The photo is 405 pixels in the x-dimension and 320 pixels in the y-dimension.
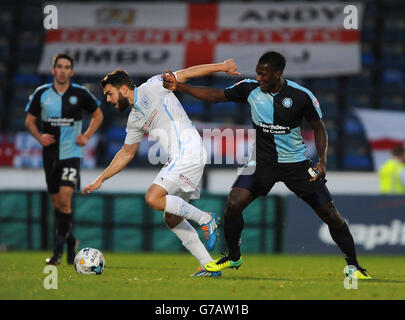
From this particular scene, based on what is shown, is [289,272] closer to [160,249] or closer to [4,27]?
[160,249]

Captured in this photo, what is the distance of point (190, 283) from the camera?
21.8 ft

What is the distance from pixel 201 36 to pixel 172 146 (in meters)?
10.7

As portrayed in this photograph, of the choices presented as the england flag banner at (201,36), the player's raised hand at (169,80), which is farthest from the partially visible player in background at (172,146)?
the england flag banner at (201,36)

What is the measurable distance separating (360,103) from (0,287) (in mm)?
12862

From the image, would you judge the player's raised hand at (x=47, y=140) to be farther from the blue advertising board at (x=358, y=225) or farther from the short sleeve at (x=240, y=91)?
the blue advertising board at (x=358, y=225)

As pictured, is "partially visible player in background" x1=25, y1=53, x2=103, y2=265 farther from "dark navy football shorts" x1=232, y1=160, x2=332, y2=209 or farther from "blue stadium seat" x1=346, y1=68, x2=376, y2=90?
"blue stadium seat" x1=346, y1=68, x2=376, y2=90

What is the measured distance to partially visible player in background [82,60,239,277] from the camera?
23.1ft

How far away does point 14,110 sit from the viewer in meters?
17.5

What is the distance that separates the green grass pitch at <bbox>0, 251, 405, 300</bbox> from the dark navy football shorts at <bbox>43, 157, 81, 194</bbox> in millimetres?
930

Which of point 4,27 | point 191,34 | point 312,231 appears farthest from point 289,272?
point 4,27

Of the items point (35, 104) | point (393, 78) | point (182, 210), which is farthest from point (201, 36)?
point (182, 210)

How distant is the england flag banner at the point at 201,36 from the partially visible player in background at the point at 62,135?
7.72 m

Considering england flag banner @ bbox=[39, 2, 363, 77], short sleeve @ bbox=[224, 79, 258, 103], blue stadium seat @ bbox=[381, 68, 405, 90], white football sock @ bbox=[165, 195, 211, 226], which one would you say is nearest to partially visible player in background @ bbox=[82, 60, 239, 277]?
white football sock @ bbox=[165, 195, 211, 226]

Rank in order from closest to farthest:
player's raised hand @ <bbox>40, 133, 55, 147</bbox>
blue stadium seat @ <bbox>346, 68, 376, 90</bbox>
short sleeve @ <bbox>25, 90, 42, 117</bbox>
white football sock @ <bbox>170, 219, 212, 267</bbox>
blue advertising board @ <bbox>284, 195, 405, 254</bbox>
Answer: white football sock @ <bbox>170, 219, 212, 267</bbox>
player's raised hand @ <bbox>40, 133, 55, 147</bbox>
short sleeve @ <bbox>25, 90, 42, 117</bbox>
blue advertising board @ <bbox>284, 195, 405, 254</bbox>
blue stadium seat @ <bbox>346, 68, 376, 90</bbox>
